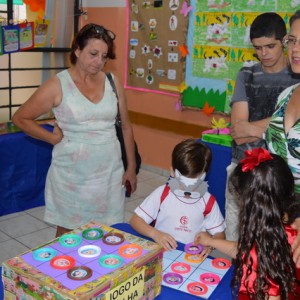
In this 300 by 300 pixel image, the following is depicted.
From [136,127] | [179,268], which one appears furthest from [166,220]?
[136,127]

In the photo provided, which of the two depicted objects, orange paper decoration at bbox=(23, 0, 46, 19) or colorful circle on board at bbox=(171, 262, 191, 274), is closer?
colorful circle on board at bbox=(171, 262, 191, 274)

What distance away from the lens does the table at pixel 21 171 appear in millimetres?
3523

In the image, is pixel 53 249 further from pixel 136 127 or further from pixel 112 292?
pixel 136 127

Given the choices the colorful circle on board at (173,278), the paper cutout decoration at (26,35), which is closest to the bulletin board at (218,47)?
the paper cutout decoration at (26,35)

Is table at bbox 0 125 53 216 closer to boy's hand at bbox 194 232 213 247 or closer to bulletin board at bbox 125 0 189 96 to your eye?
bulletin board at bbox 125 0 189 96

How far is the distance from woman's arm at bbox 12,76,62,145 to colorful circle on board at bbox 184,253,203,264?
0.97 metres

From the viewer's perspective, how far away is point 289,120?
1.47m

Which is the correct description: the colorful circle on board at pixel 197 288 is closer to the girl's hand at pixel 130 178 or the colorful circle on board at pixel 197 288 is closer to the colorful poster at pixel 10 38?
the girl's hand at pixel 130 178

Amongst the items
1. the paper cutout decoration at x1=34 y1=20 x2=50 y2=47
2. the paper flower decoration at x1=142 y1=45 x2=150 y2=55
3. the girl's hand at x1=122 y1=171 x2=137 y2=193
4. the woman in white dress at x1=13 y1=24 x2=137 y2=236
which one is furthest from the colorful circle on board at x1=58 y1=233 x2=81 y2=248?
the paper cutout decoration at x1=34 y1=20 x2=50 y2=47

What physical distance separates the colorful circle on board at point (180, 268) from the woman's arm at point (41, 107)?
1000 mm

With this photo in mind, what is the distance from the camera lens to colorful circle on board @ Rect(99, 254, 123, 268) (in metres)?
1.04

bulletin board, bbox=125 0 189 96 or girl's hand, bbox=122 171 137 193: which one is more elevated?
bulletin board, bbox=125 0 189 96

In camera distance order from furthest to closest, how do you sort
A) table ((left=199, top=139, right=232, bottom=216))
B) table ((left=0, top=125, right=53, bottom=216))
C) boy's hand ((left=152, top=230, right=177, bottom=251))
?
table ((left=0, top=125, right=53, bottom=216)) < table ((left=199, top=139, right=232, bottom=216)) < boy's hand ((left=152, top=230, right=177, bottom=251))

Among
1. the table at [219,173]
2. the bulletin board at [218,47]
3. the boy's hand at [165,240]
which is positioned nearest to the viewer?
the boy's hand at [165,240]
